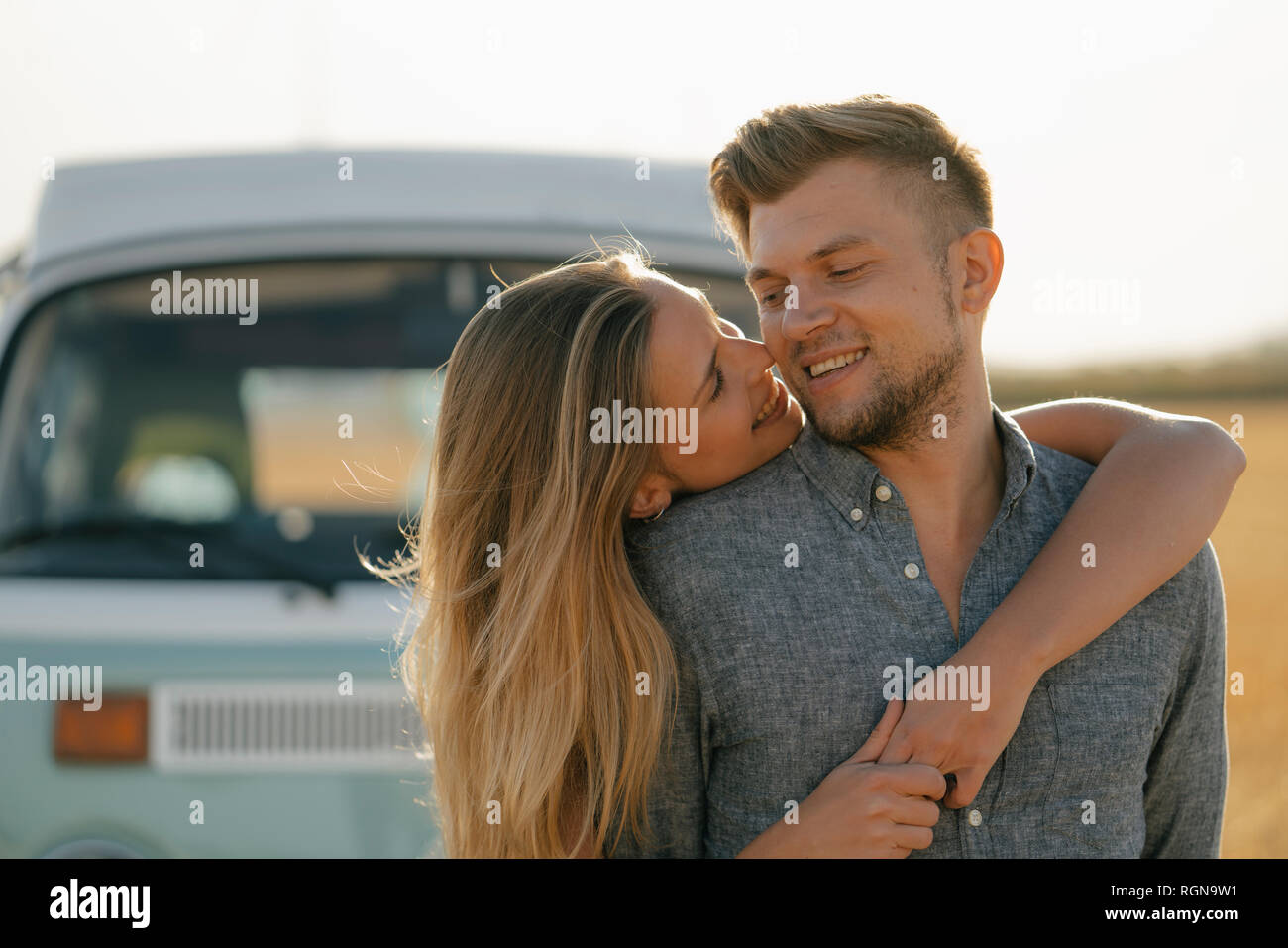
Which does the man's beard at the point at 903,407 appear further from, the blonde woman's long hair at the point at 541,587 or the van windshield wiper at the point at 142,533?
the van windshield wiper at the point at 142,533

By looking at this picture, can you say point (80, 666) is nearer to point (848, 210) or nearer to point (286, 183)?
point (286, 183)

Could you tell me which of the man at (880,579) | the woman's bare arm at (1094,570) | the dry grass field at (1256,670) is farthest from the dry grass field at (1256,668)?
the man at (880,579)

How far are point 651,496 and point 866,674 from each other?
20.1 inches

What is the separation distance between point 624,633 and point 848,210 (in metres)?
0.88

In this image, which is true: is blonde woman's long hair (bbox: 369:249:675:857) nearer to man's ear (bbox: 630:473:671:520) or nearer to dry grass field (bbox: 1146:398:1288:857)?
man's ear (bbox: 630:473:671:520)

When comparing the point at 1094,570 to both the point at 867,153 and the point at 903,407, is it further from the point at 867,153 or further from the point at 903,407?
the point at 867,153

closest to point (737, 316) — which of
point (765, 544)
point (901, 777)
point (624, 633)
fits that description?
point (765, 544)

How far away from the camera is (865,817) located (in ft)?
6.16

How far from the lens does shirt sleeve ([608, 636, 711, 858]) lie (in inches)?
82.3

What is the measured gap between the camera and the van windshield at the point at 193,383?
2.72 metres

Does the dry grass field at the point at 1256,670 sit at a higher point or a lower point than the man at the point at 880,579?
lower

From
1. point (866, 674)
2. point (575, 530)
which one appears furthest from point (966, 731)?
point (575, 530)

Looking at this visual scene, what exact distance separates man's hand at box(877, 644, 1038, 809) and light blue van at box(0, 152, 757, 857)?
3.40 ft

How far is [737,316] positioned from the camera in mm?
3012
